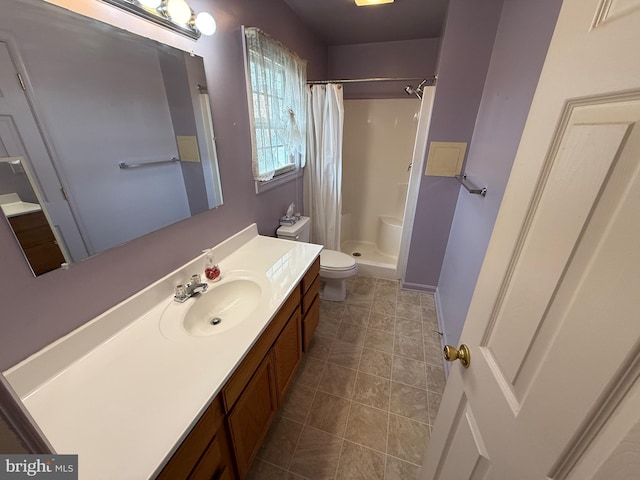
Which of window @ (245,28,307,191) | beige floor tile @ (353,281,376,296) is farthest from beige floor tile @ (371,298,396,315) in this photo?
window @ (245,28,307,191)

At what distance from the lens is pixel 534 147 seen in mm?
513

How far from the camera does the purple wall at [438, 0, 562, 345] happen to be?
3.55 ft

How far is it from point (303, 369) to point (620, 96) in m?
1.81

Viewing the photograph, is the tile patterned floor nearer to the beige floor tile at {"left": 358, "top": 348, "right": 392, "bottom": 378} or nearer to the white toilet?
the beige floor tile at {"left": 358, "top": 348, "right": 392, "bottom": 378}

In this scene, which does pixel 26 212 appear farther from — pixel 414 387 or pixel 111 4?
pixel 414 387

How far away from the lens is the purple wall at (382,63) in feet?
8.50

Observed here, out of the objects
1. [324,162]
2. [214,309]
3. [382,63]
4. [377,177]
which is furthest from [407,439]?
[382,63]

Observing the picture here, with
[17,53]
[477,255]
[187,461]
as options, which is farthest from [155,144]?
[477,255]

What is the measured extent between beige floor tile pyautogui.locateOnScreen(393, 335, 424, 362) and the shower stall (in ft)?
2.78

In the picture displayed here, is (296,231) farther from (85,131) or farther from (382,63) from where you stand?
(382,63)

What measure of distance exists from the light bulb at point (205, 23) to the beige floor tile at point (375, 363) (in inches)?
80.6

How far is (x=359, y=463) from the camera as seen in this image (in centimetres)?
125

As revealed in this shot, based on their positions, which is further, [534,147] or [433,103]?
[433,103]

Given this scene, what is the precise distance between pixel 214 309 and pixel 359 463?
1035 mm
